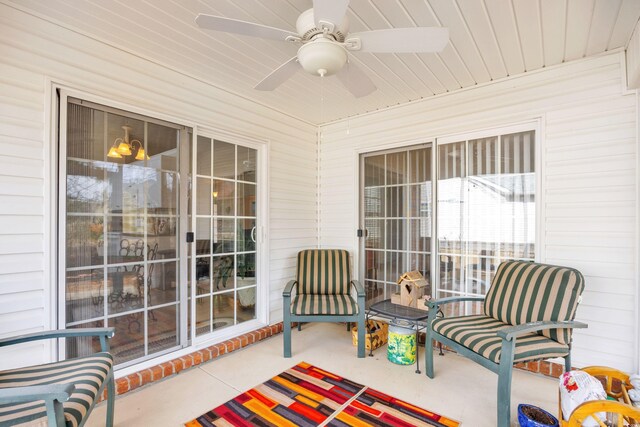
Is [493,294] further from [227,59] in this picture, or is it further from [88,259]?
[88,259]

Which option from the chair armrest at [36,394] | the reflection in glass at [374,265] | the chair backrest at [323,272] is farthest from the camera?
the reflection in glass at [374,265]

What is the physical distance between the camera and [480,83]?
3.05 meters

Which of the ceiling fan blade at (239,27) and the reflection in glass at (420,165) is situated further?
the reflection in glass at (420,165)

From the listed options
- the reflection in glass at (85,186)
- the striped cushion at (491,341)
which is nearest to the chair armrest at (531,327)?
the striped cushion at (491,341)

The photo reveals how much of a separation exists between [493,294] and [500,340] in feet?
2.16

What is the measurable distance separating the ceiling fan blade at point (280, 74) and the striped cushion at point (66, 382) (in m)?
1.99

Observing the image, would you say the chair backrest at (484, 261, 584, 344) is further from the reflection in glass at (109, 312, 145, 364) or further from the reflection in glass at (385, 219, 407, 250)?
the reflection in glass at (109, 312, 145, 364)

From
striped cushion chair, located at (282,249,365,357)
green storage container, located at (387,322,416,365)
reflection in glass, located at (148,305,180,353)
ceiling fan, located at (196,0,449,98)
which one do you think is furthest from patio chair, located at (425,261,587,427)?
reflection in glass, located at (148,305,180,353)

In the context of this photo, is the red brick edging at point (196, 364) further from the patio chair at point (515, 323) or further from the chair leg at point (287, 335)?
the chair leg at point (287, 335)

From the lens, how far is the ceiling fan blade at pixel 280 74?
1.90 metres

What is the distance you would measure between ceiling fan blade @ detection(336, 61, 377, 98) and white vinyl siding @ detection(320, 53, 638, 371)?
1.59 meters

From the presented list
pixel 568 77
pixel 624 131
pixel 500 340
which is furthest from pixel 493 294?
pixel 568 77

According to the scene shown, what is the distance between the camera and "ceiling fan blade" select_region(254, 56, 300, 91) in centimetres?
190

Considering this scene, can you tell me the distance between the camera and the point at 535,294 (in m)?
2.40
